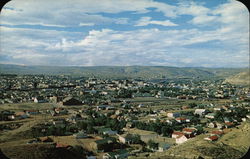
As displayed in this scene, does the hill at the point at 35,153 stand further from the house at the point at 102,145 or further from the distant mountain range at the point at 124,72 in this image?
the distant mountain range at the point at 124,72

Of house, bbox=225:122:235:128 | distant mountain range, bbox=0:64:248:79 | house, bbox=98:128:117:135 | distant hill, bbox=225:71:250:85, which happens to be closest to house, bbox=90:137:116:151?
house, bbox=98:128:117:135

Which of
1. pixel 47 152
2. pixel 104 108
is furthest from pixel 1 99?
pixel 47 152

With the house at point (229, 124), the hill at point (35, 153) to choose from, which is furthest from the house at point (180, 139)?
the hill at point (35, 153)

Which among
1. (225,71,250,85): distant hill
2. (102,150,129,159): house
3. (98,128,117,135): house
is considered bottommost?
(98,128,117,135): house

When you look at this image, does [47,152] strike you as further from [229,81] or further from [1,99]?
[229,81]

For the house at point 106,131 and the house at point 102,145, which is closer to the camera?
the house at point 102,145

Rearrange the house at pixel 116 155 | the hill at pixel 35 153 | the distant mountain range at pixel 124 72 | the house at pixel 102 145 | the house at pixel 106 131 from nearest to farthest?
the hill at pixel 35 153
the house at pixel 116 155
the house at pixel 102 145
the house at pixel 106 131
the distant mountain range at pixel 124 72

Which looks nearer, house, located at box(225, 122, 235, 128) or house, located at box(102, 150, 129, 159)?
house, located at box(102, 150, 129, 159)

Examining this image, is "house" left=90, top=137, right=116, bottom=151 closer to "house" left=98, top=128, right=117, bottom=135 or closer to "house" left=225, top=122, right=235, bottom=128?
"house" left=98, top=128, right=117, bottom=135

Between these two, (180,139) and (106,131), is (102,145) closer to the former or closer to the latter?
(106,131)

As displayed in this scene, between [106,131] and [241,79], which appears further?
[241,79]

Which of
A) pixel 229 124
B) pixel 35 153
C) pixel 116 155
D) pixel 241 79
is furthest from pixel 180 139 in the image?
pixel 241 79

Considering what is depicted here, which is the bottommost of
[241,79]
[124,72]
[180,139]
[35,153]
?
[180,139]
